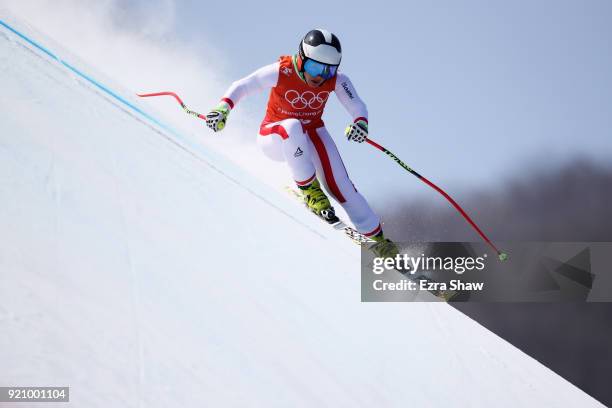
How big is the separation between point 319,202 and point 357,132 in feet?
2.70

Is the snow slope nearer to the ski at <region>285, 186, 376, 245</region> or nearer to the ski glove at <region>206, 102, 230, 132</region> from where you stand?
the ski at <region>285, 186, 376, 245</region>

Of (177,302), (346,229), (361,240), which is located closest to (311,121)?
(346,229)

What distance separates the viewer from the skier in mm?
4875

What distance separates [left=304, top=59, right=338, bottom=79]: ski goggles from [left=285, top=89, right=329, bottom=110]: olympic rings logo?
267 mm

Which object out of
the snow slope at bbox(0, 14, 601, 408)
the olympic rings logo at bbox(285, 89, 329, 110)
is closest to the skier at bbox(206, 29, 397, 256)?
the olympic rings logo at bbox(285, 89, 329, 110)

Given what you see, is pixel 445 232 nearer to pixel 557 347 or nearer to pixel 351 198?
pixel 557 347

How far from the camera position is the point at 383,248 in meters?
4.97

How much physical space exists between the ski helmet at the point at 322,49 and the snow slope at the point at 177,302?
1.70 metres

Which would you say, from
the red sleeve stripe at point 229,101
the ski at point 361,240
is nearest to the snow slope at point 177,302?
the ski at point 361,240

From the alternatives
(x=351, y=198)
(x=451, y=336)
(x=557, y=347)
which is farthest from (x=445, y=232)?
(x=451, y=336)

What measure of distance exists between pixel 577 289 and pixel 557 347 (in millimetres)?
1874

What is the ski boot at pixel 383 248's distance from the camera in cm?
495

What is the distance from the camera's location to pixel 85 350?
4.17 ft

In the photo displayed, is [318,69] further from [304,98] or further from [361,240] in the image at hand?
[361,240]
